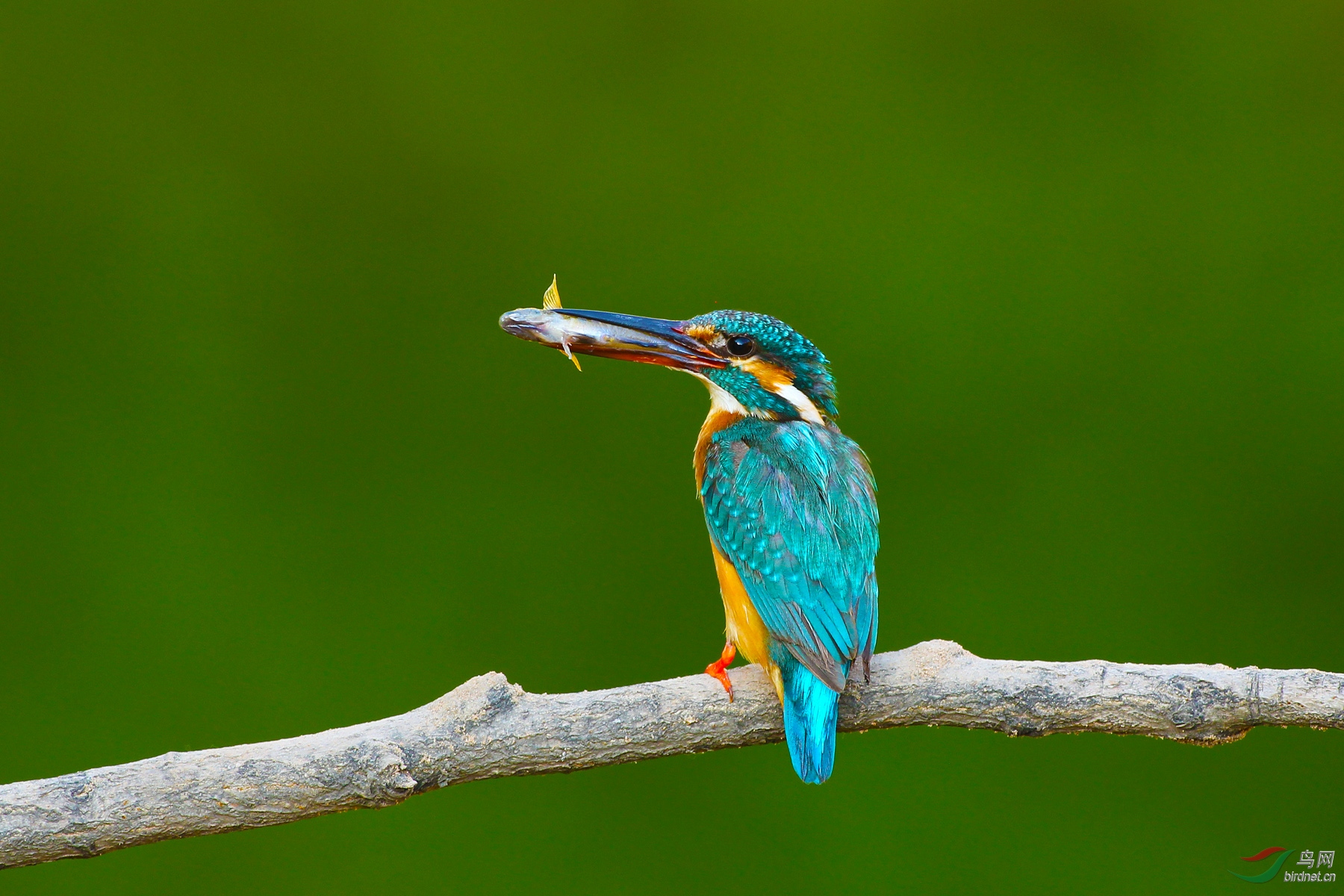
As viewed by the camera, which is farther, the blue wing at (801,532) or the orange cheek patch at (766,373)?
the orange cheek patch at (766,373)

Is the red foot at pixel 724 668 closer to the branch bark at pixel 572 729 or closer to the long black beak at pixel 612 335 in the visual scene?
the branch bark at pixel 572 729

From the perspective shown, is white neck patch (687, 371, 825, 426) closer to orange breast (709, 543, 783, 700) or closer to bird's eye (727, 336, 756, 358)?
bird's eye (727, 336, 756, 358)

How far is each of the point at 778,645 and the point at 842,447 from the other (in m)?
0.47

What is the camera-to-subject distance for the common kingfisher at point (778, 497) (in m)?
1.72

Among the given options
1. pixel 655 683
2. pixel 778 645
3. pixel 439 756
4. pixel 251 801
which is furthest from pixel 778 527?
pixel 251 801

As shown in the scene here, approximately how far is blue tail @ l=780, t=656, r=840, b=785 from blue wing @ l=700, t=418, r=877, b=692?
0.03 m

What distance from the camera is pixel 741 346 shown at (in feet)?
6.86

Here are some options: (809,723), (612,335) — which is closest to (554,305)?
(612,335)

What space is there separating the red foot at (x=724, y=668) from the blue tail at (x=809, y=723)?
9 cm

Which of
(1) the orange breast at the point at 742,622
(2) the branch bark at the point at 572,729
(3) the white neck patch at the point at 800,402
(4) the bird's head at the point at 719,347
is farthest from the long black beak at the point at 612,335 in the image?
(2) the branch bark at the point at 572,729

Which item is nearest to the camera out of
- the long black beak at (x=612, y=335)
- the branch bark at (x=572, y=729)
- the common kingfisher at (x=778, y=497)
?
the branch bark at (x=572, y=729)

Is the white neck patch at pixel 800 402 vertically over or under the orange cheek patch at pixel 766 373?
under

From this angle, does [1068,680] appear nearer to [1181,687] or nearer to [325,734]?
[1181,687]

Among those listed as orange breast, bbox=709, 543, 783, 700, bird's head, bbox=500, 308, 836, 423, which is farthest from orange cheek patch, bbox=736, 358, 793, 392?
orange breast, bbox=709, 543, 783, 700
